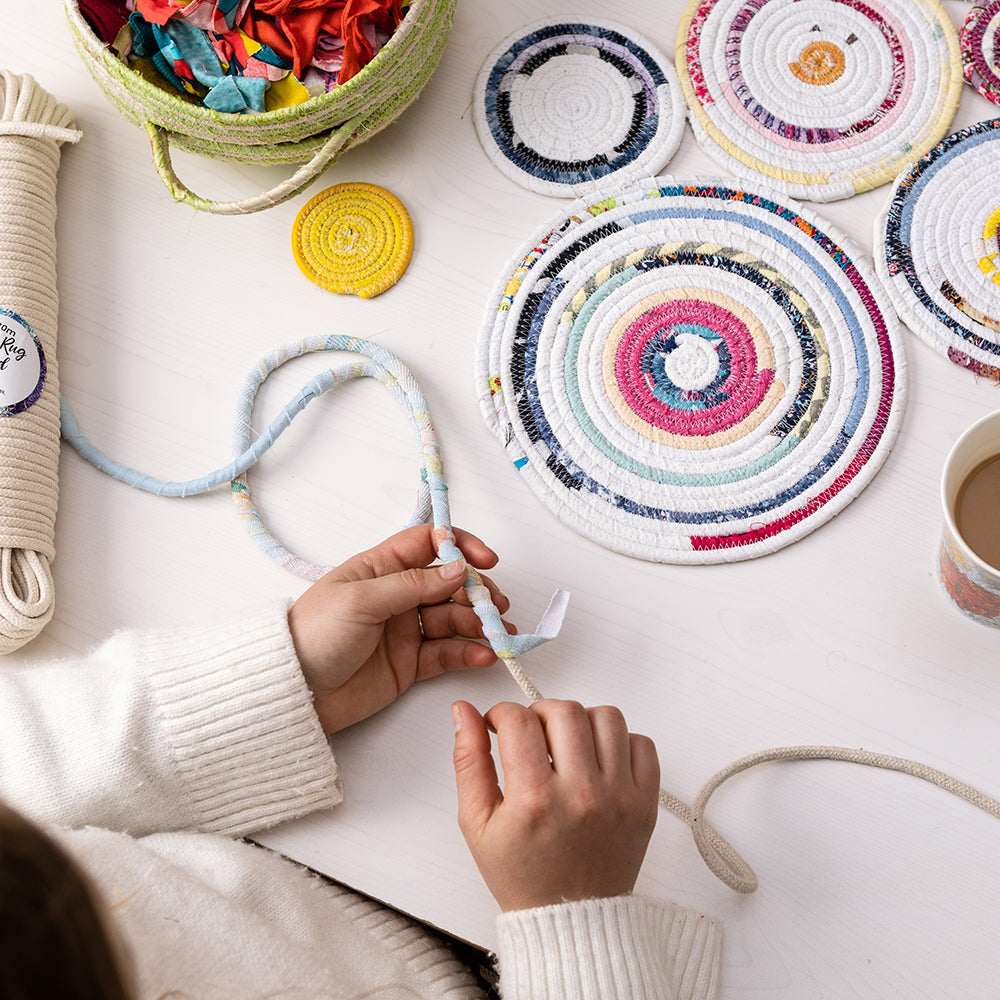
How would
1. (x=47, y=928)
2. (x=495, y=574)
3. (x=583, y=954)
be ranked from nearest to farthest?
(x=47, y=928)
(x=583, y=954)
(x=495, y=574)

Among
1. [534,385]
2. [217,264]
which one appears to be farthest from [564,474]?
[217,264]

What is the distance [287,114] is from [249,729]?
37 cm

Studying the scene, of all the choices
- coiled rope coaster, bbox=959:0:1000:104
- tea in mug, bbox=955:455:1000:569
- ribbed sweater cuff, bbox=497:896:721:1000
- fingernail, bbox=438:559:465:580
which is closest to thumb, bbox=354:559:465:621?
fingernail, bbox=438:559:465:580

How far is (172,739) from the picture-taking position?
1.76ft

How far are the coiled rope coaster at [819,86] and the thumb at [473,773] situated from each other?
42 cm

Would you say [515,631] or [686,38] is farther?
[686,38]

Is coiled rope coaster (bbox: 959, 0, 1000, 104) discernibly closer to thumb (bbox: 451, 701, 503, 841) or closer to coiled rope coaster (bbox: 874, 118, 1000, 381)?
coiled rope coaster (bbox: 874, 118, 1000, 381)

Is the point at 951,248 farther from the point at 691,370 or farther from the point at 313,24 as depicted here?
the point at 313,24

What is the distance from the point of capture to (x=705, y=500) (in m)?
0.59

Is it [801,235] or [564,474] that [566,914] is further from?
[801,235]

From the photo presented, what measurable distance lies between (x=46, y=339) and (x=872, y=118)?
60 centimetres

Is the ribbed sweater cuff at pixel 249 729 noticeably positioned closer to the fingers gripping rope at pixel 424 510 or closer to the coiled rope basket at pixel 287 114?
the fingers gripping rope at pixel 424 510

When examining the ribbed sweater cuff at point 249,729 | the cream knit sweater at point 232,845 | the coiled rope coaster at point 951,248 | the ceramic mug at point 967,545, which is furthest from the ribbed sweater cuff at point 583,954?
the coiled rope coaster at point 951,248

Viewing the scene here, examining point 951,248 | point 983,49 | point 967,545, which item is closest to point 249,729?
point 967,545
